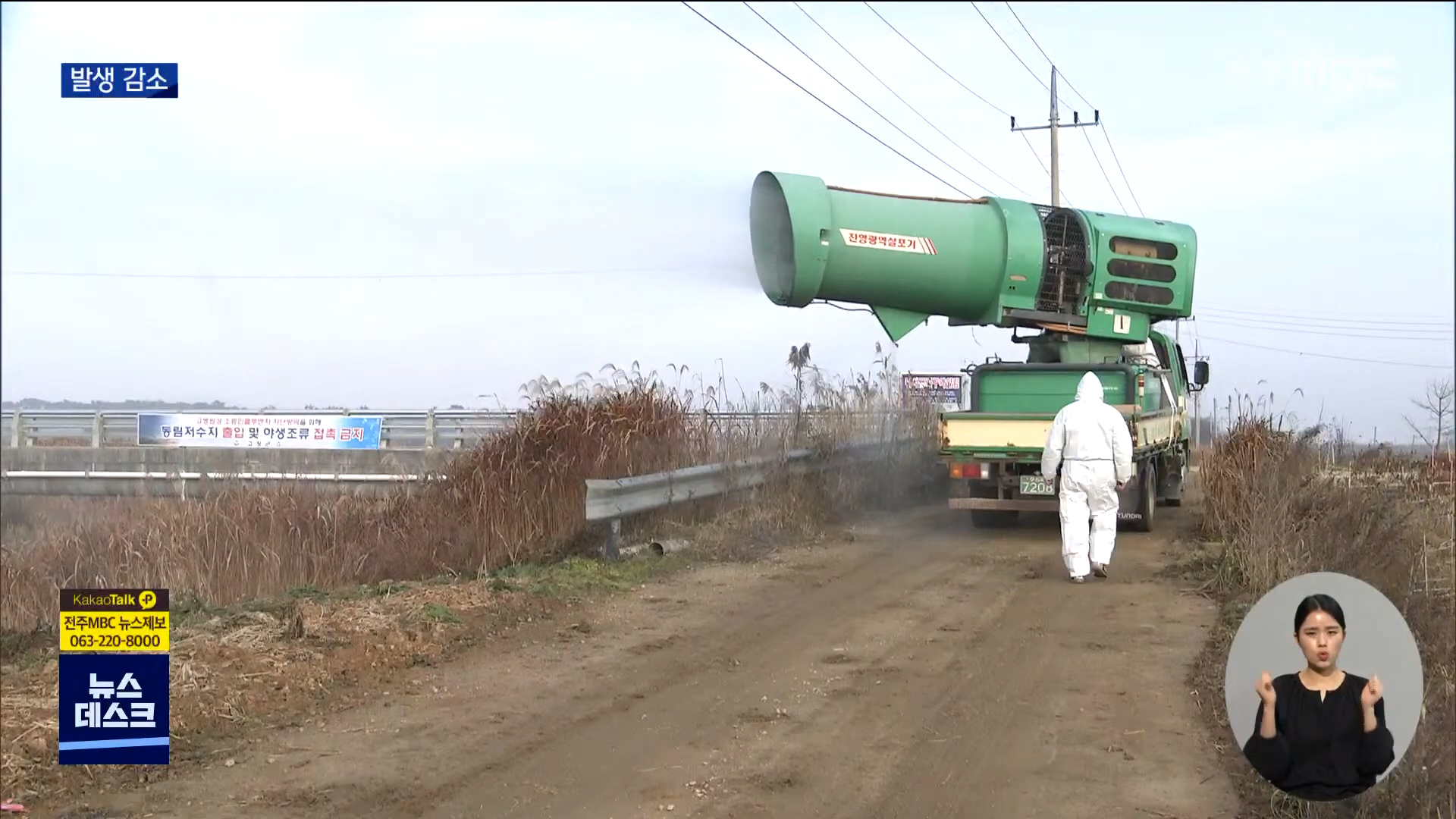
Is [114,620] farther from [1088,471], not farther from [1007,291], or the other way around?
[1007,291]

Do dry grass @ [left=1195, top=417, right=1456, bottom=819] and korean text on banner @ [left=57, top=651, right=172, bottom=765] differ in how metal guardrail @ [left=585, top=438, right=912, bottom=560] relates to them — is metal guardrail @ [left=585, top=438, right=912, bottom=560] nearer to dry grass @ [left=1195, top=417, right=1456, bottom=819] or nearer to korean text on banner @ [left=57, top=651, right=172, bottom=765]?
dry grass @ [left=1195, top=417, right=1456, bottom=819]

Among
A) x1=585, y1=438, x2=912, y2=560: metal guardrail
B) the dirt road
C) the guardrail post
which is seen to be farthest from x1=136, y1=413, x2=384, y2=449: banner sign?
the dirt road

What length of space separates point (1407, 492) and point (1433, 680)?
5.85 m

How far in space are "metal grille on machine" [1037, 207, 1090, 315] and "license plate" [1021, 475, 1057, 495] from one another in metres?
2.25

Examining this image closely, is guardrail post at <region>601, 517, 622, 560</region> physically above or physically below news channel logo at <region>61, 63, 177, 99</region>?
below

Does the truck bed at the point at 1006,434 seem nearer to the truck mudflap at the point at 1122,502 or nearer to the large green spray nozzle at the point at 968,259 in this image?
the truck mudflap at the point at 1122,502

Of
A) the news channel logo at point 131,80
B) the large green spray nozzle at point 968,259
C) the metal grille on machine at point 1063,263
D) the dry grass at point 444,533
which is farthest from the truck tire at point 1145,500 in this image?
the news channel logo at point 131,80

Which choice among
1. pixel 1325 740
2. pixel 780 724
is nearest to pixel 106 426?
pixel 780 724

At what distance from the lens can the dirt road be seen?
4660 mm

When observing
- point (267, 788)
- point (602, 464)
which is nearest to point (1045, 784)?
point (267, 788)

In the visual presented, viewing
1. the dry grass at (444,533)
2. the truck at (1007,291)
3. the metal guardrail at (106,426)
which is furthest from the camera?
the metal guardrail at (106,426)

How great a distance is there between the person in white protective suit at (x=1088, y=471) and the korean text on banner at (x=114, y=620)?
6.98m

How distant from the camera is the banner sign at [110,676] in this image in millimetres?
4930

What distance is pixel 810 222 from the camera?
11281 mm
